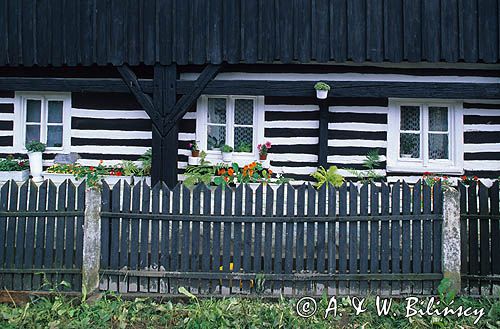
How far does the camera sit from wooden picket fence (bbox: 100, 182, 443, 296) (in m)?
5.89

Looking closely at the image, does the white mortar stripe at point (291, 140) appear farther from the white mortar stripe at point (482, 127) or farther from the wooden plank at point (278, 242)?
the wooden plank at point (278, 242)

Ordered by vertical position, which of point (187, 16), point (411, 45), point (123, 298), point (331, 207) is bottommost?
point (123, 298)

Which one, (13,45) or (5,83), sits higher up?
(13,45)

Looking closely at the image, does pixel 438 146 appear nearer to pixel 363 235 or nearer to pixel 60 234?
pixel 363 235

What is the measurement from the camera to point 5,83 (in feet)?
34.2

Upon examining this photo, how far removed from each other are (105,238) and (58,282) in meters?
0.78

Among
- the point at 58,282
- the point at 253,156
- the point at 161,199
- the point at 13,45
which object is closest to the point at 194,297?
the point at 161,199

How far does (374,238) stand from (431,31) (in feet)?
18.6

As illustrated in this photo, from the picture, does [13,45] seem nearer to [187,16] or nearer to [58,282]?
[187,16]

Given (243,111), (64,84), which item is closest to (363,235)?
(243,111)

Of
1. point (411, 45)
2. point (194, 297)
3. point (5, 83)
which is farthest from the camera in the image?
point (5, 83)

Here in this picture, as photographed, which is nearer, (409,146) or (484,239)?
(484,239)

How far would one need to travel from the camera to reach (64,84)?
10.4 m

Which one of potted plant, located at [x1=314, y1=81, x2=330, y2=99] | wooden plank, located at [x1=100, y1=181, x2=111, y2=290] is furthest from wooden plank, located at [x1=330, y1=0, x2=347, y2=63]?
wooden plank, located at [x1=100, y1=181, x2=111, y2=290]
